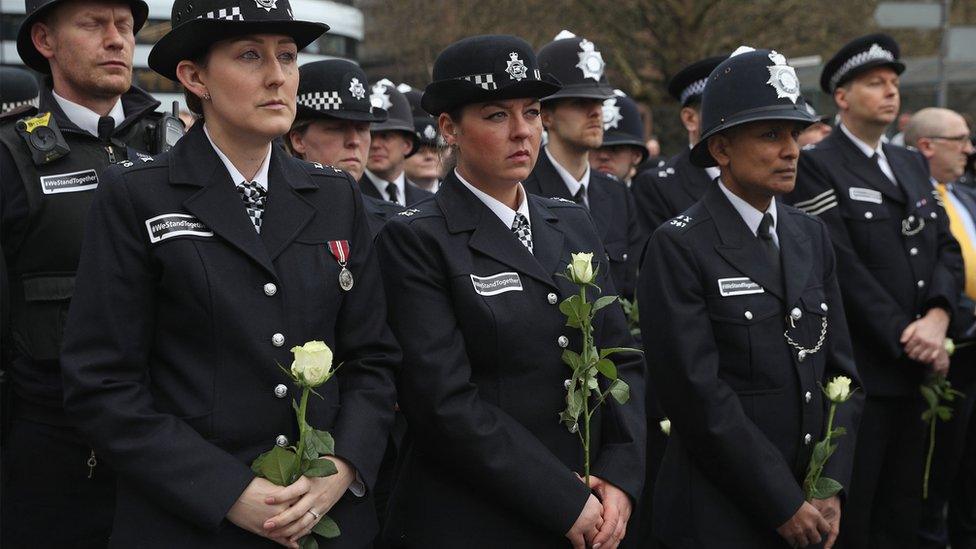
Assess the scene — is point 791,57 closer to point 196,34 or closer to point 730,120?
point 730,120

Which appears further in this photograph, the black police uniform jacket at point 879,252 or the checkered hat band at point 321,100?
the black police uniform jacket at point 879,252

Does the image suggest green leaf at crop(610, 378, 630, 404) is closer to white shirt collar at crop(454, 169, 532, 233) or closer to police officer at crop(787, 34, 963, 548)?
white shirt collar at crop(454, 169, 532, 233)

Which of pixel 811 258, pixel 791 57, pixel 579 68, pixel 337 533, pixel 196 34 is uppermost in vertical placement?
pixel 196 34

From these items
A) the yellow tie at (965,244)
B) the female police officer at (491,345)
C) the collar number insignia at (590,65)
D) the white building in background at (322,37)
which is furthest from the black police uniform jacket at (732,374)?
the white building in background at (322,37)

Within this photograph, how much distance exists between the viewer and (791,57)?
21.7m

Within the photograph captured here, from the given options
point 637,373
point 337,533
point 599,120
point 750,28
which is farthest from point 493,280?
point 750,28

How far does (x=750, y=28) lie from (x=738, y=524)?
1878cm

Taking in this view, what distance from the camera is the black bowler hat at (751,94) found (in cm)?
425

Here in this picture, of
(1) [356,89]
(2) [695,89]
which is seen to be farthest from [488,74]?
(2) [695,89]

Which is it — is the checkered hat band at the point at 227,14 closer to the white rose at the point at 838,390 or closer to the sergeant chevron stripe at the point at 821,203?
the white rose at the point at 838,390

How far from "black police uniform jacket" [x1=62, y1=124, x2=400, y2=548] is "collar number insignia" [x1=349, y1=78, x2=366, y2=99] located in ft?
6.75

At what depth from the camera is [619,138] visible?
322 inches

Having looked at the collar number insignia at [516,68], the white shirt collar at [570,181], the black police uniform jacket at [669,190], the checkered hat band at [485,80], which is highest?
the collar number insignia at [516,68]

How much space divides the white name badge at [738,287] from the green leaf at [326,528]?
1.77m
